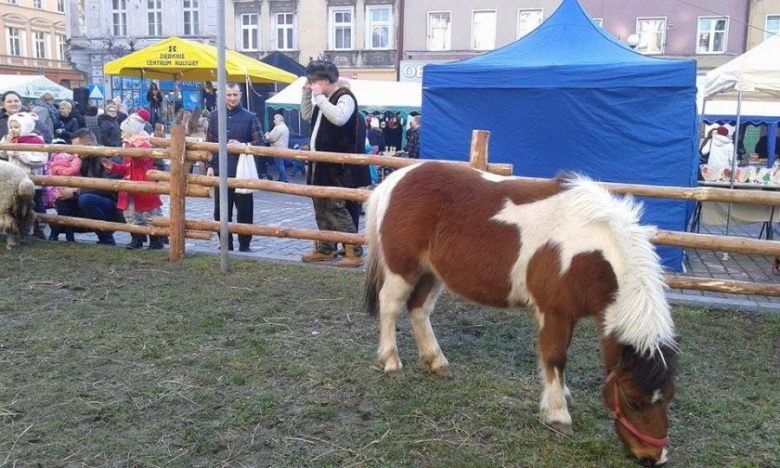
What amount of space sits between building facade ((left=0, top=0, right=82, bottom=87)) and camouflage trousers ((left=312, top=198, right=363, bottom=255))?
46.4m

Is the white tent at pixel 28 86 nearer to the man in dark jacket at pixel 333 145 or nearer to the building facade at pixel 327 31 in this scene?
the building facade at pixel 327 31

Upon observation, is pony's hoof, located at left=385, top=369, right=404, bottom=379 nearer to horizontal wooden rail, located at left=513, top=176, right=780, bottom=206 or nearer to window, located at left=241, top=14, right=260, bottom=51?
horizontal wooden rail, located at left=513, top=176, right=780, bottom=206

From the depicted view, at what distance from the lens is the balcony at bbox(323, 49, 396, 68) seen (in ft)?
93.5

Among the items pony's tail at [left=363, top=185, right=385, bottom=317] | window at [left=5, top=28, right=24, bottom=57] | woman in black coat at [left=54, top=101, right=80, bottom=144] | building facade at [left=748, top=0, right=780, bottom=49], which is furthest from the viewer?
window at [left=5, top=28, right=24, bottom=57]

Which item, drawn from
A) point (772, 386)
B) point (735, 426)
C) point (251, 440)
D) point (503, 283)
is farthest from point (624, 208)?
point (251, 440)

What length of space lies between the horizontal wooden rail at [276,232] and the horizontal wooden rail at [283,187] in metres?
0.37

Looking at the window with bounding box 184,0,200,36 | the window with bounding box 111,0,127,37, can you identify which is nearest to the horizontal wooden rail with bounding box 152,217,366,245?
the window with bounding box 184,0,200,36

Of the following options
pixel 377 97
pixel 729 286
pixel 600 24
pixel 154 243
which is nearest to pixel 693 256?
pixel 729 286

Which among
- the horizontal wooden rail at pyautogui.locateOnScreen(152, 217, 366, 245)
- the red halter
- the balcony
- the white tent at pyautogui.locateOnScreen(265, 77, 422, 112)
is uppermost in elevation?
the balcony

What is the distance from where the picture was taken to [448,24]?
27.2m

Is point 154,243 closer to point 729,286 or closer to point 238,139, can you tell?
point 238,139

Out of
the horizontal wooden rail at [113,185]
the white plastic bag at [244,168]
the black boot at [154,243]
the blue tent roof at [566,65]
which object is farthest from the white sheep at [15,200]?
the blue tent roof at [566,65]

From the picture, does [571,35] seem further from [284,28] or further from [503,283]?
[284,28]

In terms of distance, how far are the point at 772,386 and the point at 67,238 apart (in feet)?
23.7
